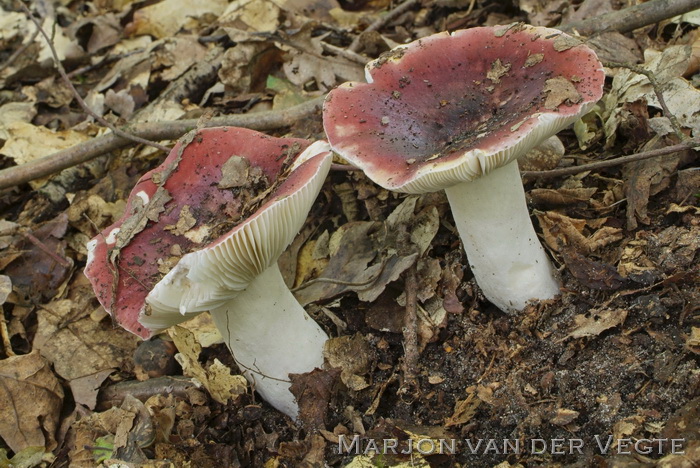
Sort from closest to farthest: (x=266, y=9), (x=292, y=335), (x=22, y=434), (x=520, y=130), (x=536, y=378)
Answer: (x=520, y=130) < (x=536, y=378) < (x=292, y=335) < (x=22, y=434) < (x=266, y=9)

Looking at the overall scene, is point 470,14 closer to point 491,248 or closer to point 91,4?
point 491,248

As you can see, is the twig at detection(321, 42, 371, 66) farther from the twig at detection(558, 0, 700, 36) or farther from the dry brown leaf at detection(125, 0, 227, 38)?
the dry brown leaf at detection(125, 0, 227, 38)

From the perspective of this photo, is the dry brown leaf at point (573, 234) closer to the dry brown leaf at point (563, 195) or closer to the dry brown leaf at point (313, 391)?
the dry brown leaf at point (563, 195)

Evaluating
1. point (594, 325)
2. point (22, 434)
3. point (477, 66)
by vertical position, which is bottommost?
point (22, 434)

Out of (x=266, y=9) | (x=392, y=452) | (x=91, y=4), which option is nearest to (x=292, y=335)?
(x=392, y=452)

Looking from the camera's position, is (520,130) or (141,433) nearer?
(520,130)

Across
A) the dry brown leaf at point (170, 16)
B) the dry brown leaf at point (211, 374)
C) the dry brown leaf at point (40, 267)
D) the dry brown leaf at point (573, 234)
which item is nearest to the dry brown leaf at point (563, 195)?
the dry brown leaf at point (573, 234)

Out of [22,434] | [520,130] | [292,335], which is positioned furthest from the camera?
[22,434]
